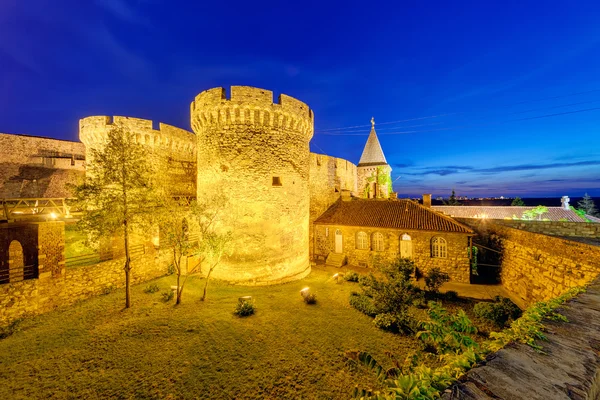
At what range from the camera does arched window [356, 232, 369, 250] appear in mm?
17900

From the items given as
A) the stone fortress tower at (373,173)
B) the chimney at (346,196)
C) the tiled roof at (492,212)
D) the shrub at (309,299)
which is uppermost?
the stone fortress tower at (373,173)

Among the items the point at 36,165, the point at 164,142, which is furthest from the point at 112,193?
the point at 36,165

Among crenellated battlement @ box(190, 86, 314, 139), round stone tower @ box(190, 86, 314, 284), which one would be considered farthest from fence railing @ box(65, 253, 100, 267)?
crenellated battlement @ box(190, 86, 314, 139)

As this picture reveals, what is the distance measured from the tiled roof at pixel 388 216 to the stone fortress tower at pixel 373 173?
9.88 meters

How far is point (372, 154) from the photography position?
104 feet

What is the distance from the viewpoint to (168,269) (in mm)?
15289

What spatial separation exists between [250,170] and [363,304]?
360 inches

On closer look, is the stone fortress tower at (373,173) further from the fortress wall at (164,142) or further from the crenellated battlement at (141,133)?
the crenellated battlement at (141,133)

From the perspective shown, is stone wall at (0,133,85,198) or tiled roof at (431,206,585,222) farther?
tiled roof at (431,206,585,222)

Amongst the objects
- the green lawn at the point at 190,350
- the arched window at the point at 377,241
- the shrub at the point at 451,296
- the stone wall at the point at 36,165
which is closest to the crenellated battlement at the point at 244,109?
the green lawn at the point at 190,350

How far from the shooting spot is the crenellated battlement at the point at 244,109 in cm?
1248

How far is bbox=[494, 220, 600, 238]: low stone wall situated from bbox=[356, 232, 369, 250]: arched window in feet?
30.6

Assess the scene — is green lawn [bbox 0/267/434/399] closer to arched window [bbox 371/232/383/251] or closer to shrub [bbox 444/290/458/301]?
shrub [bbox 444/290/458/301]

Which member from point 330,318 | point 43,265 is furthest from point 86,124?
point 330,318
